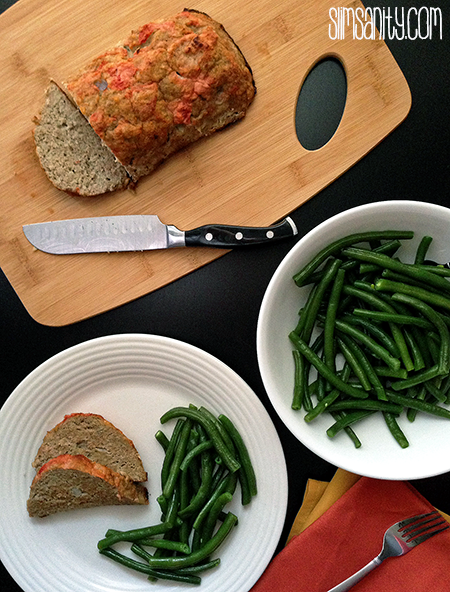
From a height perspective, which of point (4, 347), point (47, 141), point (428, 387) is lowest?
point (428, 387)

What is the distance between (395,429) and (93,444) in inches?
67.3

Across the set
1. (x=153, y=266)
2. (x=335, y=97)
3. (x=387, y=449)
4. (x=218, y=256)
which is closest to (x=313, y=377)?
(x=387, y=449)

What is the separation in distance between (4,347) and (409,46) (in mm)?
3054

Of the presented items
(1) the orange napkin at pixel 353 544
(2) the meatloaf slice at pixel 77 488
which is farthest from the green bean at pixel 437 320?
(2) the meatloaf slice at pixel 77 488

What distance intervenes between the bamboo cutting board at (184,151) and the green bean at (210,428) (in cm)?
73

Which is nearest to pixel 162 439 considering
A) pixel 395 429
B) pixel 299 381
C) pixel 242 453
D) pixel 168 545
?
pixel 242 453

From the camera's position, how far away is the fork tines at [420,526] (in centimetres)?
286

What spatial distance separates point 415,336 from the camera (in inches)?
101

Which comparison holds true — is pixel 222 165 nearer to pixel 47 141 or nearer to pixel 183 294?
pixel 183 294

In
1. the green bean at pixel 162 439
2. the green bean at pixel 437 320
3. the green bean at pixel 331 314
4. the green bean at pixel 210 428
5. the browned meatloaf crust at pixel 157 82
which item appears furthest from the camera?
the green bean at pixel 162 439

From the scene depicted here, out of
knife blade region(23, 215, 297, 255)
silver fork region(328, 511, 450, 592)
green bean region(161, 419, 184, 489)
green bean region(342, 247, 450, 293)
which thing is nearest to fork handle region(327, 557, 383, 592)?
silver fork region(328, 511, 450, 592)

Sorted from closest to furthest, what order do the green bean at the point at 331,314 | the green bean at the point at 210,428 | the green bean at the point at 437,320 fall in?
the green bean at the point at 437,320
the green bean at the point at 331,314
the green bean at the point at 210,428

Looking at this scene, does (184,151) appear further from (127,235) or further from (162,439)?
(162,439)

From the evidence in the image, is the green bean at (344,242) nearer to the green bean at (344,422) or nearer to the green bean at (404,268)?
the green bean at (404,268)
